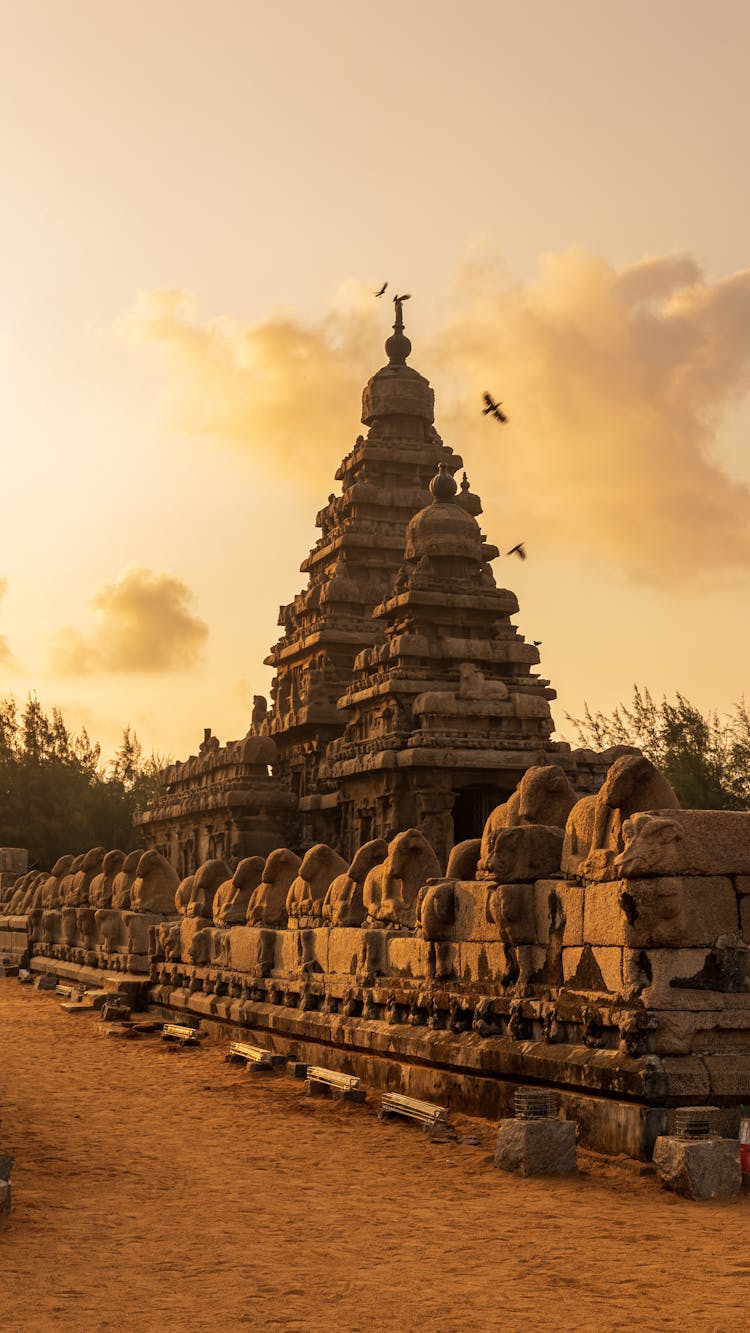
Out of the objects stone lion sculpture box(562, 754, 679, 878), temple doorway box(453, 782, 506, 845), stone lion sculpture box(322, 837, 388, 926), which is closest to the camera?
stone lion sculpture box(562, 754, 679, 878)

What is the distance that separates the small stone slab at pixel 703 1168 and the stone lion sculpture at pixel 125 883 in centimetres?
1650

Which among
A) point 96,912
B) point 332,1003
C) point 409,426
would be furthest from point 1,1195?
point 409,426

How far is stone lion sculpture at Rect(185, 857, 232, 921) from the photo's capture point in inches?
781

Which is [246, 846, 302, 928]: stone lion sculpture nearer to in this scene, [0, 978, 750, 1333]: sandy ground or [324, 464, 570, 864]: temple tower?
[0, 978, 750, 1333]: sandy ground

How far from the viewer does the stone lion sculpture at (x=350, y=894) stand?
14586 millimetres

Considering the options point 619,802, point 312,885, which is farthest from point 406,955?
point 619,802

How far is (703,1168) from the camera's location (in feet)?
25.7

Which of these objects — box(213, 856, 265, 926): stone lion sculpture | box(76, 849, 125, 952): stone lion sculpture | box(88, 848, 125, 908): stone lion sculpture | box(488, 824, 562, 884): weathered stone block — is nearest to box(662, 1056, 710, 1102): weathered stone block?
box(488, 824, 562, 884): weathered stone block

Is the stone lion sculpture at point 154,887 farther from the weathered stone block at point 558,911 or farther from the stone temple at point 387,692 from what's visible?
the weathered stone block at point 558,911

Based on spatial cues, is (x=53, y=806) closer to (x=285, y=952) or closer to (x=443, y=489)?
(x=443, y=489)

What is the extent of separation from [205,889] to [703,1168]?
12.8 m

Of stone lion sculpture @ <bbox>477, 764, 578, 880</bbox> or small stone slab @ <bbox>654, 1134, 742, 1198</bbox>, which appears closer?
small stone slab @ <bbox>654, 1134, 742, 1198</bbox>

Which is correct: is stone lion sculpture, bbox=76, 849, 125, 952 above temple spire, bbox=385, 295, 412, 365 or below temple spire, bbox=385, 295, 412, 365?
below

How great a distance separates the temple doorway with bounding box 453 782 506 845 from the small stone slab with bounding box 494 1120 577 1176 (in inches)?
942
